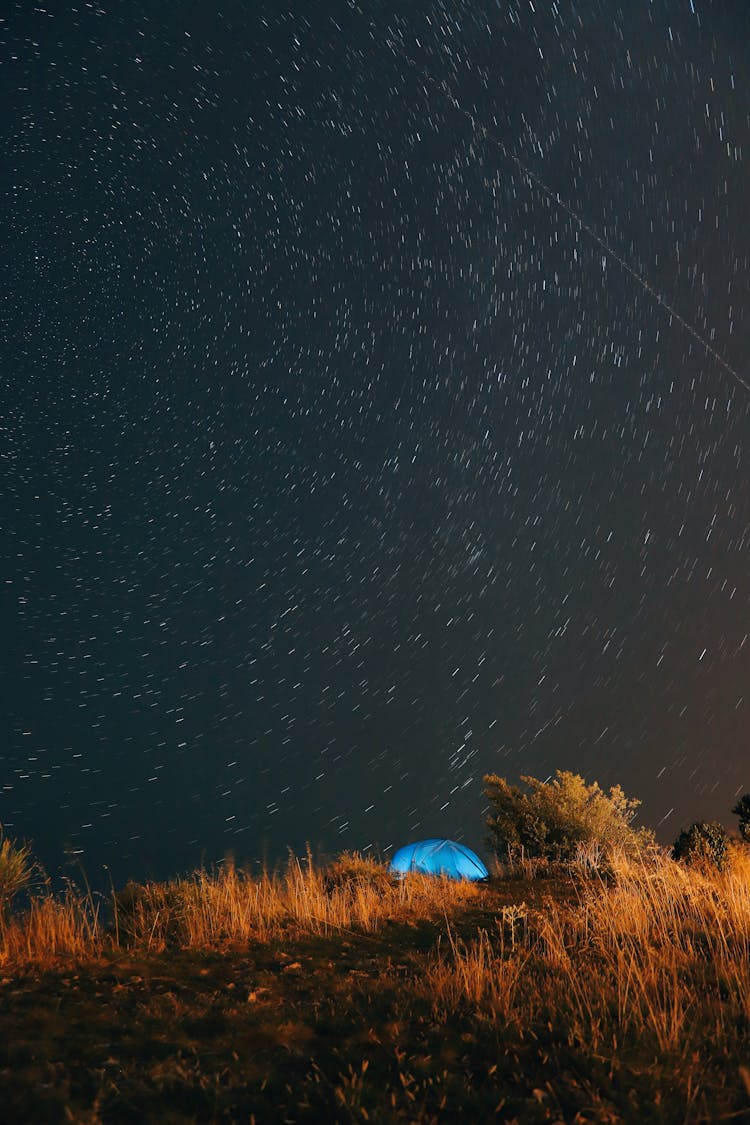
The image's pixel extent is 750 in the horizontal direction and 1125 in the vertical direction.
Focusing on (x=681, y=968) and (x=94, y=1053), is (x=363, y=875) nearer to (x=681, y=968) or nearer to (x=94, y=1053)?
(x=681, y=968)

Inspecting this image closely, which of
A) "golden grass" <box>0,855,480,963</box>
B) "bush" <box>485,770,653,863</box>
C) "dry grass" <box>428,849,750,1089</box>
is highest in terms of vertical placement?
"bush" <box>485,770,653,863</box>

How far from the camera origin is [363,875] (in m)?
12.9

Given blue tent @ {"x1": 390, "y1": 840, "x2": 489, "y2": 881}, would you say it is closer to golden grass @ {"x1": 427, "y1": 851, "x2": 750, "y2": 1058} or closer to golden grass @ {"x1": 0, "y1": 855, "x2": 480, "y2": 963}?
golden grass @ {"x1": 0, "y1": 855, "x2": 480, "y2": 963}

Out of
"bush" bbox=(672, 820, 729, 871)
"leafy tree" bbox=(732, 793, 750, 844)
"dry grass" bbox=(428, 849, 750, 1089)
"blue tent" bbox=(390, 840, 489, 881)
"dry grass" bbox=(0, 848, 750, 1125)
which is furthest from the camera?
"blue tent" bbox=(390, 840, 489, 881)

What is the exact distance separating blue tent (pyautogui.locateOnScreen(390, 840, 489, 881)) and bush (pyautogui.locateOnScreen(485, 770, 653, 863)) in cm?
119

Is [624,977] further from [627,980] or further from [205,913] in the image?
[205,913]

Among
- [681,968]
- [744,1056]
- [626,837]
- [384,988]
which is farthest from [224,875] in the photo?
[626,837]

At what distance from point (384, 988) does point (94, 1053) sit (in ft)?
6.79

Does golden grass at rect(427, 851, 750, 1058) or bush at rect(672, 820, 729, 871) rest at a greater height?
bush at rect(672, 820, 729, 871)

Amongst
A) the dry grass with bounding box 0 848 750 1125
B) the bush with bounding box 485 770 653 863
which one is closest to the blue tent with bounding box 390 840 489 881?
the bush with bounding box 485 770 653 863

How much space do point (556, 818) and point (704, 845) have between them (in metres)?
4.60

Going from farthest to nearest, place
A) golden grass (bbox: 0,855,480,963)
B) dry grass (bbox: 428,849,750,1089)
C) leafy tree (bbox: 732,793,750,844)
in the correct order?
leafy tree (bbox: 732,793,750,844)
golden grass (bbox: 0,855,480,963)
dry grass (bbox: 428,849,750,1089)

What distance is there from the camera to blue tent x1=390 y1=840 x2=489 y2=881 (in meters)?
19.3

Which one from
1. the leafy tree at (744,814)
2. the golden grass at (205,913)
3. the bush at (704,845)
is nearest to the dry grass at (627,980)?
the golden grass at (205,913)
